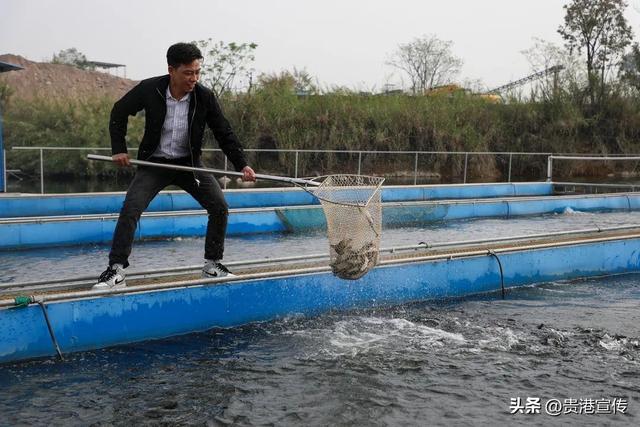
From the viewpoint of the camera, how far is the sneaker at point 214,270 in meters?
5.93

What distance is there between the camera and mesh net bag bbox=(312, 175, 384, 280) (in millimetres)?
5594

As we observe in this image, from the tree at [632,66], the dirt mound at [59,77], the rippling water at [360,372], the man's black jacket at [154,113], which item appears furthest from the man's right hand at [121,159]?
the dirt mound at [59,77]

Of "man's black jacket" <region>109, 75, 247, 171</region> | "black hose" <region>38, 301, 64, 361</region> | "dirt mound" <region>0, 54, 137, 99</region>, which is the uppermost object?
"dirt mound" <region>0, 54, 137, 99</region>

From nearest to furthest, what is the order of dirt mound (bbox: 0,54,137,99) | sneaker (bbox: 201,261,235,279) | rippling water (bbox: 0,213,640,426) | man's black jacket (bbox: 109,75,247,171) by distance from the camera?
rippling water (bbox: 0,213,640,426) → man's black jacket (bbox: 109,75,247,171) → sneaker (bbox: 201,261,235,279) → dirt mound (bbox: 0,54,137,99)

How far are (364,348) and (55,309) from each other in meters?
2.40

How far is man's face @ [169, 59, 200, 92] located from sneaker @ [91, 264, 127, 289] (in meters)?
1.52

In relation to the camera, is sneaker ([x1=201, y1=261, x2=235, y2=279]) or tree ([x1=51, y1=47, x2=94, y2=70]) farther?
tree ([x1=51, y1=47, x2=94, y2=70])

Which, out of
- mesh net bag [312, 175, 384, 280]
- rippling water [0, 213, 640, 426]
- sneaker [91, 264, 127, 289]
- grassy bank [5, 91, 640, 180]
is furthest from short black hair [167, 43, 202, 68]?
grassy bank [5, 91, 640, 180]

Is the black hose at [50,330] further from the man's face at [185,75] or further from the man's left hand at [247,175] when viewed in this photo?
the man's face at [185,75]

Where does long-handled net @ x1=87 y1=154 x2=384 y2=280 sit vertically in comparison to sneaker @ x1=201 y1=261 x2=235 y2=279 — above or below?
above

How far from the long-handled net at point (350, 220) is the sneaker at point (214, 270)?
0.83 meters

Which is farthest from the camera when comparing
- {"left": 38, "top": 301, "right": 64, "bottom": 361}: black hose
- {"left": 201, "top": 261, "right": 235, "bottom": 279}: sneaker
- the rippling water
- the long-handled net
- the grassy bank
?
the grassy bank

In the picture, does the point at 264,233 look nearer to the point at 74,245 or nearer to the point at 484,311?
the point at 74,245

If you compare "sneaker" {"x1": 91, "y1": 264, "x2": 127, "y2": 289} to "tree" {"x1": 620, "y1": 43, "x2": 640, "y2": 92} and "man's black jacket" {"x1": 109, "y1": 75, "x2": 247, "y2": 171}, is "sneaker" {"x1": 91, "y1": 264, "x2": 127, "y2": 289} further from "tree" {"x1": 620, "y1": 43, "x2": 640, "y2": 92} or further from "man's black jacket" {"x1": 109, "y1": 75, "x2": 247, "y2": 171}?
"tree" {"x1": 620, "y1": 43, "x2": 640, "y2": 92}
